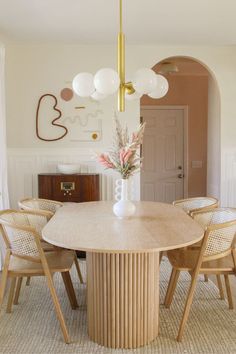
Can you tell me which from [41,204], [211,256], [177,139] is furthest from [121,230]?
[177,139]

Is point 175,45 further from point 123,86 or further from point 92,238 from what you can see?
point 92,238

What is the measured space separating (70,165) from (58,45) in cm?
149

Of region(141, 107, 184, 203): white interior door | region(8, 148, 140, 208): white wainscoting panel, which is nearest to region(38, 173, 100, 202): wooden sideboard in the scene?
region(8, 148, 140, 208): white wainscoting panel

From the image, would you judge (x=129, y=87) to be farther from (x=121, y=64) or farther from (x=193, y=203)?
(x=193, y=203)

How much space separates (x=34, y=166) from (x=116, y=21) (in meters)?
2.02

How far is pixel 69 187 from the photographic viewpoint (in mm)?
4410

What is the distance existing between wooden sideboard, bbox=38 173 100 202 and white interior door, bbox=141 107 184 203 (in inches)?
83.4

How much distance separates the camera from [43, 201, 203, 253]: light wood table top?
2.15 meters

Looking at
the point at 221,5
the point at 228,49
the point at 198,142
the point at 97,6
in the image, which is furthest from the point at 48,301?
the point at 198,142

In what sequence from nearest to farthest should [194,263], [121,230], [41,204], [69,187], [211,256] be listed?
[121,230], [211,256], [194,263], [41,204], [69,187]

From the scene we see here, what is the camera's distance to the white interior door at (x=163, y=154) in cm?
636

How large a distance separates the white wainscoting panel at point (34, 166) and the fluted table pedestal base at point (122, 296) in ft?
7.95

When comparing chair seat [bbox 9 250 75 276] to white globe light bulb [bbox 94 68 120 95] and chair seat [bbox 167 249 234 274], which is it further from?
white globe light bulb [bbox 94 68 120 95]

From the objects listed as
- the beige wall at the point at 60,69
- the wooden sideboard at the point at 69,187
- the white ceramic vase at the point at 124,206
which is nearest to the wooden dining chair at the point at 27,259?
the white ceramic vase at the point at 124,206
